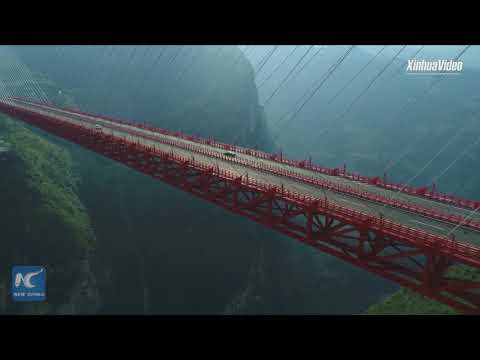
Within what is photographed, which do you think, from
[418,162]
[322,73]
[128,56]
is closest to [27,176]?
[128,56]

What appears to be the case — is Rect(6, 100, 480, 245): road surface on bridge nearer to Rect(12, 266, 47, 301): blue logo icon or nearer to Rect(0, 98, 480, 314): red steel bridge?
Rect(0, 98, 480, 314): red steel bridge

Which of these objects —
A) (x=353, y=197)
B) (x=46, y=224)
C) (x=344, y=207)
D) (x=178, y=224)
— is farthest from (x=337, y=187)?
(x=178, y=224)

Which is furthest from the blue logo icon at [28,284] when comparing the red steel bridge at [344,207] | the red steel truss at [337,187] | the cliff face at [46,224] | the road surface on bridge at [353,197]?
the red steel truss at [337,187]

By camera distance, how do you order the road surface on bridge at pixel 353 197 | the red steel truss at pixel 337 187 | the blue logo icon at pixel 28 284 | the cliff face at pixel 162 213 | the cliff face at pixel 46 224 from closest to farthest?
the blue logo icon at pixel 28 284 < the road surface on bridge at pixel 353 197 < the red steel truss at pixel 337 187 < the cliff face at pixel 46 224 < the cliff face at pixel 162 213

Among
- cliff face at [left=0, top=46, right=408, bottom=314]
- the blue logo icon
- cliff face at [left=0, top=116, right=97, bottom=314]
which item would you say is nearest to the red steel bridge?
cliff face at [left=0, top=116, right=97, bottom=314]

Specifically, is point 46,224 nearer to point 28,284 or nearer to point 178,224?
point 28,284

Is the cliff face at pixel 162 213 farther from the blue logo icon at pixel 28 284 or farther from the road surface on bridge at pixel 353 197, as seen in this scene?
the blue logo icon at pixel 28 284

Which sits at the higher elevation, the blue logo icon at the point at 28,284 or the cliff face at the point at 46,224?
the cliff face at the point at 46,224

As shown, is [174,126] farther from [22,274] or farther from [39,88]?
[22,274]
